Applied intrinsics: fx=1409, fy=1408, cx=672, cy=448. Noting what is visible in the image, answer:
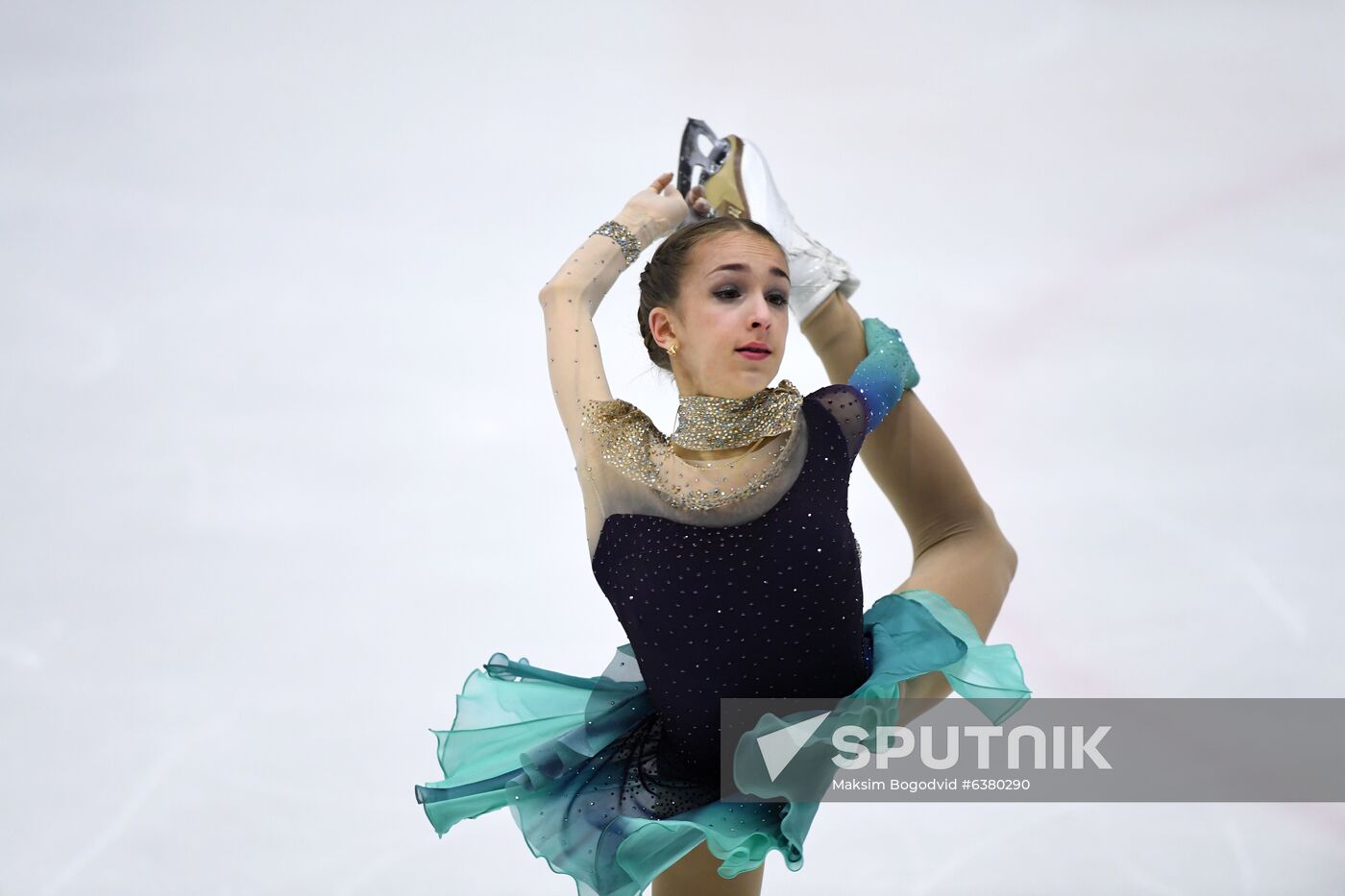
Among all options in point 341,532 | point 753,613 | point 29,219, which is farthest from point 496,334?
point 753,613

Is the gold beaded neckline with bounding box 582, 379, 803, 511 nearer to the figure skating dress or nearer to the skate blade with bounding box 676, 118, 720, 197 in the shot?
the figure skating dress

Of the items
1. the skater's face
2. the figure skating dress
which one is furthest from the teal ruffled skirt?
the skater's face

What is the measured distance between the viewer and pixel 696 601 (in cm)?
221

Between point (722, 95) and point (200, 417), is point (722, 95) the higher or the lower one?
the higher one

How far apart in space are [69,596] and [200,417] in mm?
848

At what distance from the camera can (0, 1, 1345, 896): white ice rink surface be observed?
3.55m

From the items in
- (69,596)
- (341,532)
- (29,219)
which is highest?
(29,219)

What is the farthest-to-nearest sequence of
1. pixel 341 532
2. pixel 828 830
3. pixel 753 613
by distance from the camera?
pixel 341 532, pixel 828 830, pixel 753 613

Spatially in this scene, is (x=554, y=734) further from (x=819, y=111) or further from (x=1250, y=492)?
(x=819, y=111)

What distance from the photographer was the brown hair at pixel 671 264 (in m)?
2.46

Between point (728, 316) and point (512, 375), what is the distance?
2.66 m

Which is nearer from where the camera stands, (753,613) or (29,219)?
(753,613)

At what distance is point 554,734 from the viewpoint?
2500 mm

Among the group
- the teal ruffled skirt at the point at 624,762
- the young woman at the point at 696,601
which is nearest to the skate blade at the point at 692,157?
the young woman at the point at 696,601
